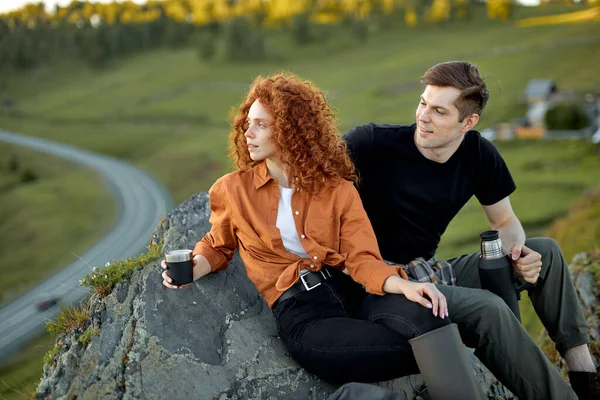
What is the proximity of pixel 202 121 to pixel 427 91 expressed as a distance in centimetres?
6458

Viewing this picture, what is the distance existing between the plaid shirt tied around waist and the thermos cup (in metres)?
0.42

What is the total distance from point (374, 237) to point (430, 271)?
33.2 inches

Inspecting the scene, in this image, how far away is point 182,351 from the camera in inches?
165

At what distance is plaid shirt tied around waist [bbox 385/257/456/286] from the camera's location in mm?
5027

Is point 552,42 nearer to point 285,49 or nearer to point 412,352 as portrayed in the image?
point 285,49

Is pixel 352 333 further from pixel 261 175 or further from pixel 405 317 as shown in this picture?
pixel 261 175

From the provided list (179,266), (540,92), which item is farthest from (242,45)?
(179,266)

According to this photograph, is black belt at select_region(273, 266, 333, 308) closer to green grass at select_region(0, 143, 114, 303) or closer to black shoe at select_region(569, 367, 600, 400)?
black shoe at select_region(569, 367, 600, 400)

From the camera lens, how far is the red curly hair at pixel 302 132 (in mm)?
4484

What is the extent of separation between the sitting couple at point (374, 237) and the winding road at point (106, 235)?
7.64 ft

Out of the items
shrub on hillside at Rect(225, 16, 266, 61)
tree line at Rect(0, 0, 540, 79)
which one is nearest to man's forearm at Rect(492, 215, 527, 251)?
shrub on hillside at Rect(225, 16, 266, 61)

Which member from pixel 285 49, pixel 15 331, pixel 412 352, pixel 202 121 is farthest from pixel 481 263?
pixel 285 49

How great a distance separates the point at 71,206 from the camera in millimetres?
46250

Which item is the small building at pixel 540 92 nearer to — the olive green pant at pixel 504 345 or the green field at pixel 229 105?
the green field at pixel 229 105
